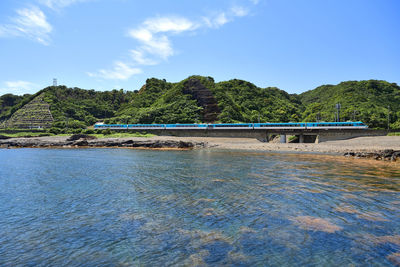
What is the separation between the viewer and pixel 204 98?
390ft

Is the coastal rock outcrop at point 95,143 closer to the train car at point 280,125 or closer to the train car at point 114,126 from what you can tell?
the train car at point 280,125

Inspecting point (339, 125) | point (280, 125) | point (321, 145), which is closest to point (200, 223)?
point (321, 145)

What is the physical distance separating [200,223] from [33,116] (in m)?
139

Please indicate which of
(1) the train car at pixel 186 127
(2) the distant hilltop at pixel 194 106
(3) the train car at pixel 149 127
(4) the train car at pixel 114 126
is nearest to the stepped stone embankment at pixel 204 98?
(2) the distant hilltop at pixel 194 106

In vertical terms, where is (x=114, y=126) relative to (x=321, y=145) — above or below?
above

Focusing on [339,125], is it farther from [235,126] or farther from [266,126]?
[235,126]

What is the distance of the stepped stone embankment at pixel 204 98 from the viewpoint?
111 meters

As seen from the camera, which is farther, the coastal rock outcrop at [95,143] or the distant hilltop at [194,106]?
the distant hilltop at [194,106]

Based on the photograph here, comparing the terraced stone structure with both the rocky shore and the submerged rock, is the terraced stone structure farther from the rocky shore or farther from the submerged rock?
the submerged rock

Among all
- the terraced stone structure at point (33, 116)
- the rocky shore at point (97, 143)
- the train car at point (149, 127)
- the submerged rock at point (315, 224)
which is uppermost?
the terraced stone structure at point (33, 116)

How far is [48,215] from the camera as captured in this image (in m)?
12.3

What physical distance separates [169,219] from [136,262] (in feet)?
12.7

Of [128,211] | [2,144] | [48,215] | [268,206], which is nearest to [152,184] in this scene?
[128,211]

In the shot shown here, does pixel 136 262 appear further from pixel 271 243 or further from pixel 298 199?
pixel 298 199
